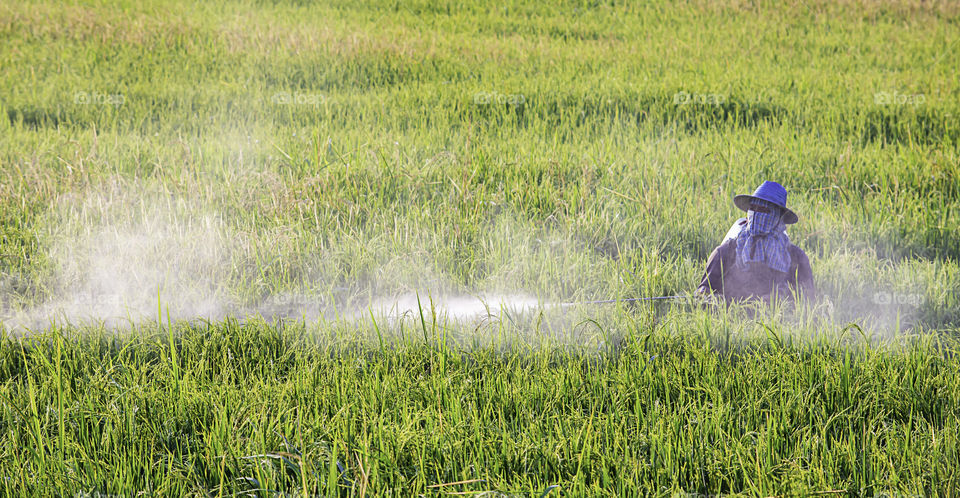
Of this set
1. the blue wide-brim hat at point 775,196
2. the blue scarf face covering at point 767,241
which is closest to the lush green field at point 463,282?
the blue scarf face covering at point 767,241

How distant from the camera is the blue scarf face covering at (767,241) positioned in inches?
123

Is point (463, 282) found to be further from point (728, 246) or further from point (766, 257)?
point (766, 257)

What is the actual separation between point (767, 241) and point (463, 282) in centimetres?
153

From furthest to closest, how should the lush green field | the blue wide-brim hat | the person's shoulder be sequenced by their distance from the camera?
the person's shoulder
the blue wide-brim hat
the lush green field

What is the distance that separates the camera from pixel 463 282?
12.1 feet

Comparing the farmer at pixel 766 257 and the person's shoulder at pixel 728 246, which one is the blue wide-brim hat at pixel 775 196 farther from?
the person's shoulder at pixel 728 246

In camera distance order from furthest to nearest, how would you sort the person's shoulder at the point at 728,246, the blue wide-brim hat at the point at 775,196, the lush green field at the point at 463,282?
the person's shoulder at the point at 728,246
the blue wide-brim hat at the point at 775,196
the lush green field at the point at 463,282

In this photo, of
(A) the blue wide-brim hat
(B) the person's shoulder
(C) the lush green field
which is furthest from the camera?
(B) the person's shoulder

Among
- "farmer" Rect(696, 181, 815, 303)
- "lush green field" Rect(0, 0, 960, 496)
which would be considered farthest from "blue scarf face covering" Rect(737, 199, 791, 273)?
"lush green field" Rect(0, 0, 960, 496)

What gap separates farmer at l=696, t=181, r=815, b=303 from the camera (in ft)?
10.3

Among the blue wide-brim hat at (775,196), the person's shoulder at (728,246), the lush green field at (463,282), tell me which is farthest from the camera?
the person's shoulder at (728,246)

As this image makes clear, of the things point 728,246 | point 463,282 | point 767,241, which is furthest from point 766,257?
point 463,282

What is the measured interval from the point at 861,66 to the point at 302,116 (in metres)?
6.86

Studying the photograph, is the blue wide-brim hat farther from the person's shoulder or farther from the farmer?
the person's shoulder
